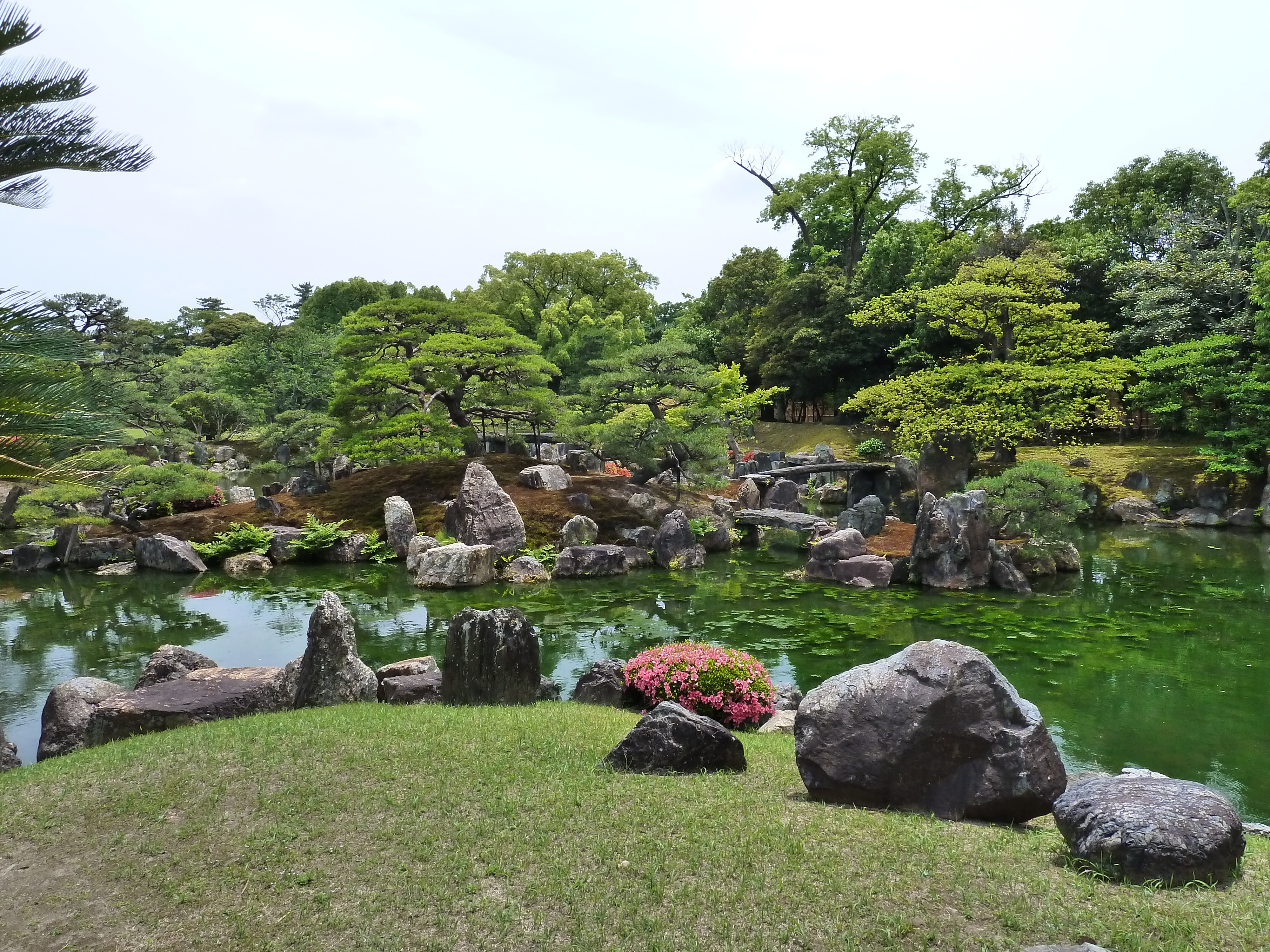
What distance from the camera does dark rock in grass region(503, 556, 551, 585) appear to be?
17812mm

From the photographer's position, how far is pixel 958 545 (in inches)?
643

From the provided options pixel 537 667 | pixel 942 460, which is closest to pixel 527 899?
pixel 537 667

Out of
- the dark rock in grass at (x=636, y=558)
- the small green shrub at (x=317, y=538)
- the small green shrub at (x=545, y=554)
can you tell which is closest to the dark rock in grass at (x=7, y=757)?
the small green shrub at (x=545, y=554)

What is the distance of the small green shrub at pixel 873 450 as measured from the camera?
36406mm

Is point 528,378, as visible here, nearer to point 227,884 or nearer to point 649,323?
point 227,884

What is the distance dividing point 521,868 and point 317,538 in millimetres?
18275

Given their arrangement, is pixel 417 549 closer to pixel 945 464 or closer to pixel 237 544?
pixel 237 544

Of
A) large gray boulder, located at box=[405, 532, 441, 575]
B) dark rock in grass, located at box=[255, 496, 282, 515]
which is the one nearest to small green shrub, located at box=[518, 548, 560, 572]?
large gray boulder, located at box=[405, 532, 441, 575]

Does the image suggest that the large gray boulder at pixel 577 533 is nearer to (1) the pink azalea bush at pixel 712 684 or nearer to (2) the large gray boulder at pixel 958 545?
(2) the large gray boulder at pixel 958 545

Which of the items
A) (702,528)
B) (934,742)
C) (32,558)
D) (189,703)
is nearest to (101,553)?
(32,558)

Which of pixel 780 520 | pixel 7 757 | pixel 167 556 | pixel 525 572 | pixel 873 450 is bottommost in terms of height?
pixel 167 556

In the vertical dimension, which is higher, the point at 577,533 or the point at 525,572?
the point at 577,533

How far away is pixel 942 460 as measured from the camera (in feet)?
84.3

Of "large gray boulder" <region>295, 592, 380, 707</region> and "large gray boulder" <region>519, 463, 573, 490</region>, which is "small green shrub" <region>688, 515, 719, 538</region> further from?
"large gray boulder" <region>295, 592, 380, 707</region>
